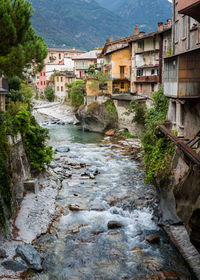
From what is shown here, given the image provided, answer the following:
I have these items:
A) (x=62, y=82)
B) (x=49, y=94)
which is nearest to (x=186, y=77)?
(x=62, y=82)

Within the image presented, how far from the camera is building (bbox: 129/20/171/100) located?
33844 mm

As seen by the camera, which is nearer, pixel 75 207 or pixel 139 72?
pixel 75 207

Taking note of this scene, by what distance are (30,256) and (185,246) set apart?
659 centimetres

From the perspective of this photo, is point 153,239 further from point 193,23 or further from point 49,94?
point 49,94

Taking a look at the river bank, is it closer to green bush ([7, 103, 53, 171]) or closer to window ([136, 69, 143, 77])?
green bush ([7, 103, 53, 171])

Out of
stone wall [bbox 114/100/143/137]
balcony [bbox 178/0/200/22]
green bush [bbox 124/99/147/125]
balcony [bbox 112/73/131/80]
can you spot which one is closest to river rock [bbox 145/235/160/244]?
balcony [bbox 178/0/200/22]

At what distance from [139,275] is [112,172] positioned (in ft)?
42.5

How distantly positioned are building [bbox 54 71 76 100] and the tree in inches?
2065

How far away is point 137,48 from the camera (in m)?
39.7

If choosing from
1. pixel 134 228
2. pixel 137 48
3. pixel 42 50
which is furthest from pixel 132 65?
pixel 134 228

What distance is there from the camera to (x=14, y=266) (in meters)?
11.0

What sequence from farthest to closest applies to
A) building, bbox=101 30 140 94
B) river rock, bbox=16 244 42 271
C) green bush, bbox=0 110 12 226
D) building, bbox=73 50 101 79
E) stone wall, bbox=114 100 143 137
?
building, bbox=73 50 101 79 → building, bbox=101 30 140 94 → stone wall, bbox=114 100 143 137 → green bush, bbox=0 110 12 226 → river rock, bbox=16 244 42 271

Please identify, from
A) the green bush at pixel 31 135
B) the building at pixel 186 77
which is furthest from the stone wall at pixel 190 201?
the green bush at pixel 31 135

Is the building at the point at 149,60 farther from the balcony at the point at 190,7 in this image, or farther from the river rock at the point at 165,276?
the river rock at the point at 165,276
